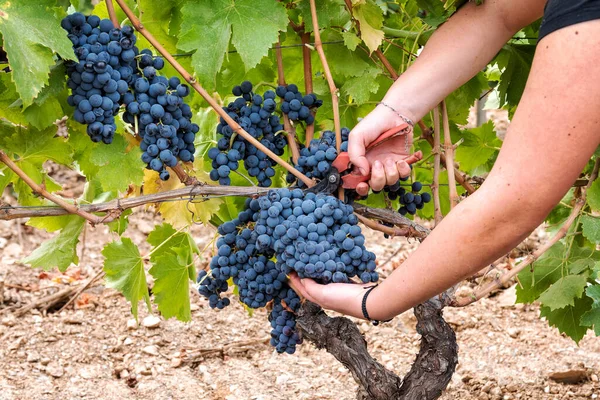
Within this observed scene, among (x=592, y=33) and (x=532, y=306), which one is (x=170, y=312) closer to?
(x=592, y=33)

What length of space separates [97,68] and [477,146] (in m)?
1.64

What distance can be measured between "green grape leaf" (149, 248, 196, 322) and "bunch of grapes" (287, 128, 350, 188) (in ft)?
1.95

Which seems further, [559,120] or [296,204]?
[296,204]

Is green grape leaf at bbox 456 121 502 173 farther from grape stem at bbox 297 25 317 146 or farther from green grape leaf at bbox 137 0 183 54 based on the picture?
green grape leaf at bbox 137 0 183 54

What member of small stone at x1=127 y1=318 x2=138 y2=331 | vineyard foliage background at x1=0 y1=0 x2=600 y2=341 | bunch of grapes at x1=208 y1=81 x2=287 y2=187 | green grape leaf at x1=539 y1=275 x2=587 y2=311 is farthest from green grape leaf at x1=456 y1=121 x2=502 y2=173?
small stone at x1=127 y1=318 x2=138 y2=331

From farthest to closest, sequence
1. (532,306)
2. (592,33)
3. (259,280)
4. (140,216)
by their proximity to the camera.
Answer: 1. (140,216)
2. (532,306)
3. (259,280)
4. (592,33)

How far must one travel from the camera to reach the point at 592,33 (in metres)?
1.31

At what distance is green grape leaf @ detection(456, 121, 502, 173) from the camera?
9.52 feet

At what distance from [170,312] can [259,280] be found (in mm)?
520

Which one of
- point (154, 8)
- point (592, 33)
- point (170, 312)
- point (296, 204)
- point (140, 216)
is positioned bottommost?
point (140, 216)

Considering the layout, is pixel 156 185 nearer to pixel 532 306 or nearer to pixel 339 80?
pixel 339 80

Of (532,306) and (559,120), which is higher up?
(559,120)

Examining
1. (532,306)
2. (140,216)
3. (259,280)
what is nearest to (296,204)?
(259,280)

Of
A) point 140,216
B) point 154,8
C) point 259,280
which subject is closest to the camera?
point 259,280
